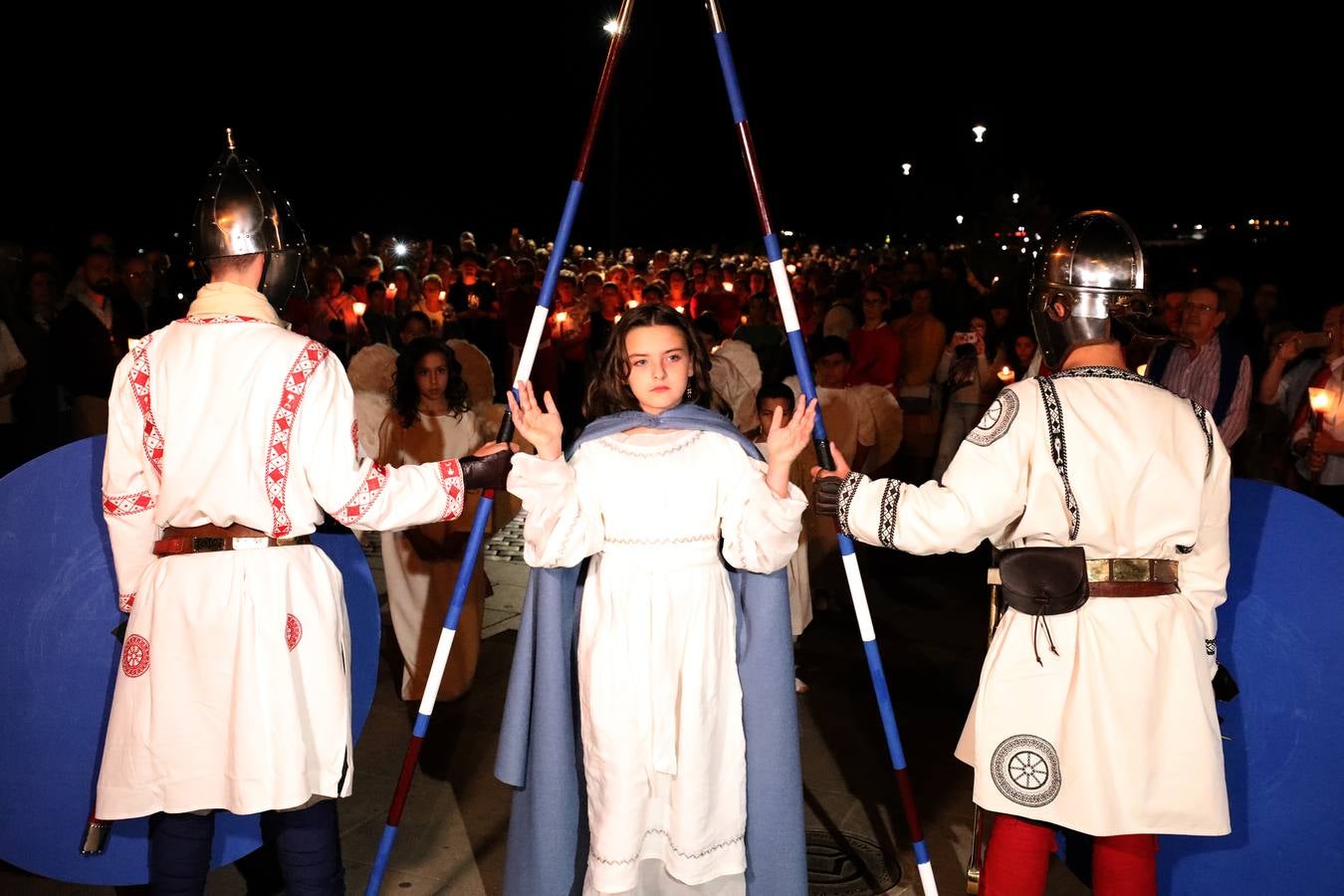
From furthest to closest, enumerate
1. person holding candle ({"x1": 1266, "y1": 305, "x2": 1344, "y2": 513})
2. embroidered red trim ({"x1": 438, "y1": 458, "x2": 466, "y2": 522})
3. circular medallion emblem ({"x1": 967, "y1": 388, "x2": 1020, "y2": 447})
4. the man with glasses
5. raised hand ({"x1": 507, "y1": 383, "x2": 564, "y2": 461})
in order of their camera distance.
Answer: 1. the man with glasses
2. person holding candle ({"x1": 1266, "y1": 305, "x2": 1344, "y2": 513})
3. embroidered red trim ({"x1": 438, "y1": 458, "x2": 466, "y2": 522})
4. raised hand ({"x1": 507, "y1": 383, "x2": 564, "y2": 461})
5. circular medallion emblem ({"x1": 967, "y1": 388, "x2": 1020, "y2": 447})

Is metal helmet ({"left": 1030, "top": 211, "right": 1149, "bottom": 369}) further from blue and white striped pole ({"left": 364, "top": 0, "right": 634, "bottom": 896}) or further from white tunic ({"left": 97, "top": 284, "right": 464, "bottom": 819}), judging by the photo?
white tunic ({"left": 97, "top": 284, "right": 464, "bottom": 819})

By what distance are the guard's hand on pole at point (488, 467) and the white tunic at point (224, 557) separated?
33 cm

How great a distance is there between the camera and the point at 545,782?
3369 millimetres

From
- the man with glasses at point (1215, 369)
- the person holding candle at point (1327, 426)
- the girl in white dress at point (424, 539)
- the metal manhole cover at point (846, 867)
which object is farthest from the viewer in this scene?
the man with glasses at point (1215, 369)

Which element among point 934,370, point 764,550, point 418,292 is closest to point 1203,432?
point 764,550

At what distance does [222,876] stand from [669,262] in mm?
12670

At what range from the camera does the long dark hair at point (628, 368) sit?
3.39 meters

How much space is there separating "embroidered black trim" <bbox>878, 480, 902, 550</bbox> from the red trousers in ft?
2.56

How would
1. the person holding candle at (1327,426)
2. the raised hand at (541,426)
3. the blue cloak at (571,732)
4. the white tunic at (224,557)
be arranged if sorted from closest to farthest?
the white tunic at (224,557)
the raised hand at (541,426)
the blue cloak at (571,732)
the person holding candle at (1327,426)

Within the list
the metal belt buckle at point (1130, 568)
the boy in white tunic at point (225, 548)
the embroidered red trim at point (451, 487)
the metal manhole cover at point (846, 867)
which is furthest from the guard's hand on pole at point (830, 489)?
the metal manhole cover at point (846, 867)

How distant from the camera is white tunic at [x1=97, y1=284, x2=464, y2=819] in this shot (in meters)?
2.90

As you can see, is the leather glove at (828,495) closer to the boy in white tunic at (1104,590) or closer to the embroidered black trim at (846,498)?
the embroidered black trim at (846,498)

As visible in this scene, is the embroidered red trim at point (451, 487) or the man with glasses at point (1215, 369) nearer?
the embroidered red trim at point (451, 487)

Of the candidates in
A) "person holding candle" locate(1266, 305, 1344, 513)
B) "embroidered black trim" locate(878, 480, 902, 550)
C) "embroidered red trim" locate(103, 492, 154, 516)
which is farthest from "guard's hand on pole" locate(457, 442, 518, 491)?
"person holding candle" locate(1266, 305, 1344, 513)
